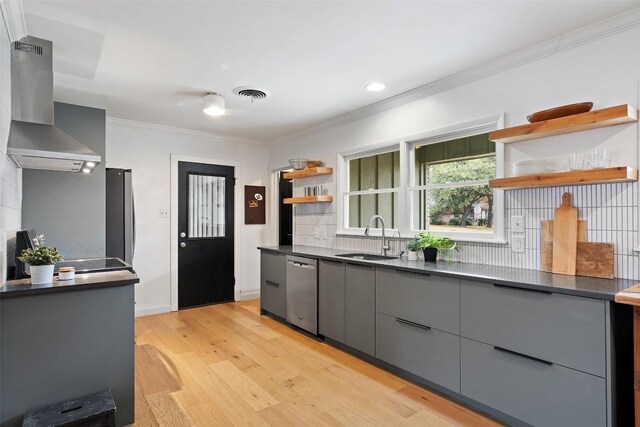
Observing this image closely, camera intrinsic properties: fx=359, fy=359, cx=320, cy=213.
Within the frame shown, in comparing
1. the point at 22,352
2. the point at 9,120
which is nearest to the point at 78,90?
the point at 9,120

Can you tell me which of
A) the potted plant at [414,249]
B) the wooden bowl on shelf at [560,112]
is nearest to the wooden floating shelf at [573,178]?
the wooden bowl on shelf at [560,112]

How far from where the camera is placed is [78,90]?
3311 millimetres

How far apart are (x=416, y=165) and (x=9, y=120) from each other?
317cm

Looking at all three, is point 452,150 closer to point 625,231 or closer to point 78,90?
point 625,231

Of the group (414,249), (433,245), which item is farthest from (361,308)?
(433,245)

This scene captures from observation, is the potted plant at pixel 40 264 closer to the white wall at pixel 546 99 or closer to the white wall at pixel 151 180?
the white wall at pixel 151 180

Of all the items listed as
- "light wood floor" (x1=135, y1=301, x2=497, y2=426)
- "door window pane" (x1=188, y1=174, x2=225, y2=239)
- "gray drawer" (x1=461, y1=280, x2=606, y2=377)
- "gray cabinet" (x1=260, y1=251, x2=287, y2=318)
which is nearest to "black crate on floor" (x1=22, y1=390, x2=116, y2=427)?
"light wood floor" (x1=135, y1=301, x2=497, y2=426)

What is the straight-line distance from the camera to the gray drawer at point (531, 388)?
1.80m

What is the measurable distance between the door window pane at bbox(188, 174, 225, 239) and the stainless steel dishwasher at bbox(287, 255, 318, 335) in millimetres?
1613

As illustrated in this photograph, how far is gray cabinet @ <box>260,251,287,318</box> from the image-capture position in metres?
4.14

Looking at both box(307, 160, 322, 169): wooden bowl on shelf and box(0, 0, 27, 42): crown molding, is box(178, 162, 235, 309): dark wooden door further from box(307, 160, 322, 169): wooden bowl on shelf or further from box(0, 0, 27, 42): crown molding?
box(0, 0, 27, 42): crown molding

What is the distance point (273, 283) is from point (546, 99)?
323cm

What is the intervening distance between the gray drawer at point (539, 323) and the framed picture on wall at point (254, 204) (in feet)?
12.1

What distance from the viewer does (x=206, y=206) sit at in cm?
504
